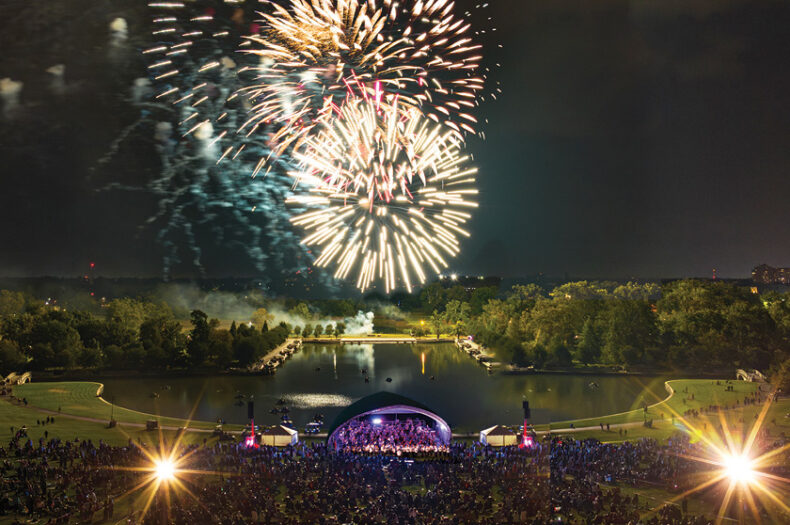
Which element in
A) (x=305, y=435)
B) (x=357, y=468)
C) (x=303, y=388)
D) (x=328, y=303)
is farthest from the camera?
(x=328, y=303)

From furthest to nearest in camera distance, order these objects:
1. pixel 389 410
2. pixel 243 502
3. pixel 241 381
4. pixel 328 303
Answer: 1. pixel 328 303
2. pixel 241 381
3. pixel 389 410
4. pixel 243 502

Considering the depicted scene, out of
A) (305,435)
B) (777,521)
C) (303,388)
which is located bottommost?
(777,521)

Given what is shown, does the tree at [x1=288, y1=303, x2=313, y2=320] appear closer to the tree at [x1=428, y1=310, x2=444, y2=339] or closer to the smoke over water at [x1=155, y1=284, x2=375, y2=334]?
the smoke over water at [x1=155, y1=284, x2=375, y2=334]

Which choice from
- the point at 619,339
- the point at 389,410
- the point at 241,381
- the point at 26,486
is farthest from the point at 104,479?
the point at 619,339

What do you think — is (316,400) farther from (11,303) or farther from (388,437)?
(11,303)

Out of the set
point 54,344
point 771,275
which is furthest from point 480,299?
point 771,275

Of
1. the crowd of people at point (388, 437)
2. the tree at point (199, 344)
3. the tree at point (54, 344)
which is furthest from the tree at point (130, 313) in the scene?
the crowd of people at point (388, 437)

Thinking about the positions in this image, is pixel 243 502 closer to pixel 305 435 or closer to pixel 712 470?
pixel 305 435
